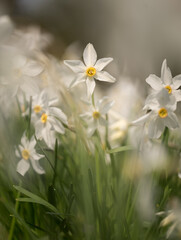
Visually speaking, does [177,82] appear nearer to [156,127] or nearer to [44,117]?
[156,127]

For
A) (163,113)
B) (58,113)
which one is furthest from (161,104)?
(58,113)

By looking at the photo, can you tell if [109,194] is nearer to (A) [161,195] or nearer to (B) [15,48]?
(A) [161,195]

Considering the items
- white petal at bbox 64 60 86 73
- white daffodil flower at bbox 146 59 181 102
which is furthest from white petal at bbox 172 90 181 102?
white petal at bbox 64 60 86 73

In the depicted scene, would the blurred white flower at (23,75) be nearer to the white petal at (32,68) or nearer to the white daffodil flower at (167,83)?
the white petal at (32,68)

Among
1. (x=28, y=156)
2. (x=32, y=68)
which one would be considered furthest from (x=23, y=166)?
(x=32, y=68)

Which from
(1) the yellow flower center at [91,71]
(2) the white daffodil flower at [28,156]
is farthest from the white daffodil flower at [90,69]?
(2) the white daffodil flower at [28,156]

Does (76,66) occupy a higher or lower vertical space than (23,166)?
higher
